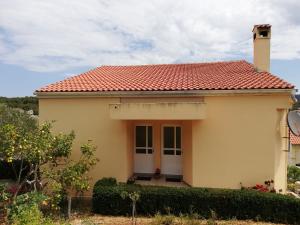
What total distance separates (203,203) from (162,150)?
223 inches

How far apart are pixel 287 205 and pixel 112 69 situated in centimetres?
1462

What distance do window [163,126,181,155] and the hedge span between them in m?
4.72

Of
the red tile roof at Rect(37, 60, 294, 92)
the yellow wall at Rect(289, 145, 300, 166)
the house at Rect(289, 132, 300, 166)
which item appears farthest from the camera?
the yellow wall at Rect(289, 145, 300, 166)

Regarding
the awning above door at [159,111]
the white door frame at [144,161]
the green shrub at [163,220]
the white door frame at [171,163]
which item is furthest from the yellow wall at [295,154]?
the green shrub at [163,220]

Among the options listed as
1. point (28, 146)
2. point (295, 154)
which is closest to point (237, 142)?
point (28, 146)

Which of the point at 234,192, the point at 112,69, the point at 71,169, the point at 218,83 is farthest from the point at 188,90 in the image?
the point at 112,69

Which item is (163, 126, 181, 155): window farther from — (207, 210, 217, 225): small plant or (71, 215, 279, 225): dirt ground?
(71, 215, 279, 225): dirt ground

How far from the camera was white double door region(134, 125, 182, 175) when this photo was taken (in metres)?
Result: 17.7

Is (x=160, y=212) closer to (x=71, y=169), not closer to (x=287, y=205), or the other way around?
(x=71, y=169)

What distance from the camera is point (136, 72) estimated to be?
20.7 m

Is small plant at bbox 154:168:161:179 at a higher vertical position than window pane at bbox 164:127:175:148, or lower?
lower

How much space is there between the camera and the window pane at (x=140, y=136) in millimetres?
17875

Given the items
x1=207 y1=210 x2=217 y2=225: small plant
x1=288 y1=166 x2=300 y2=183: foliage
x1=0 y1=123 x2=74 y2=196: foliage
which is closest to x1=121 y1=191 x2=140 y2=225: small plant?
x1=207 y1=210 x2=217 y2=225: small plant

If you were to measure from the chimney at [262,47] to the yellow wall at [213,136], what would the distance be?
4.07 meters
